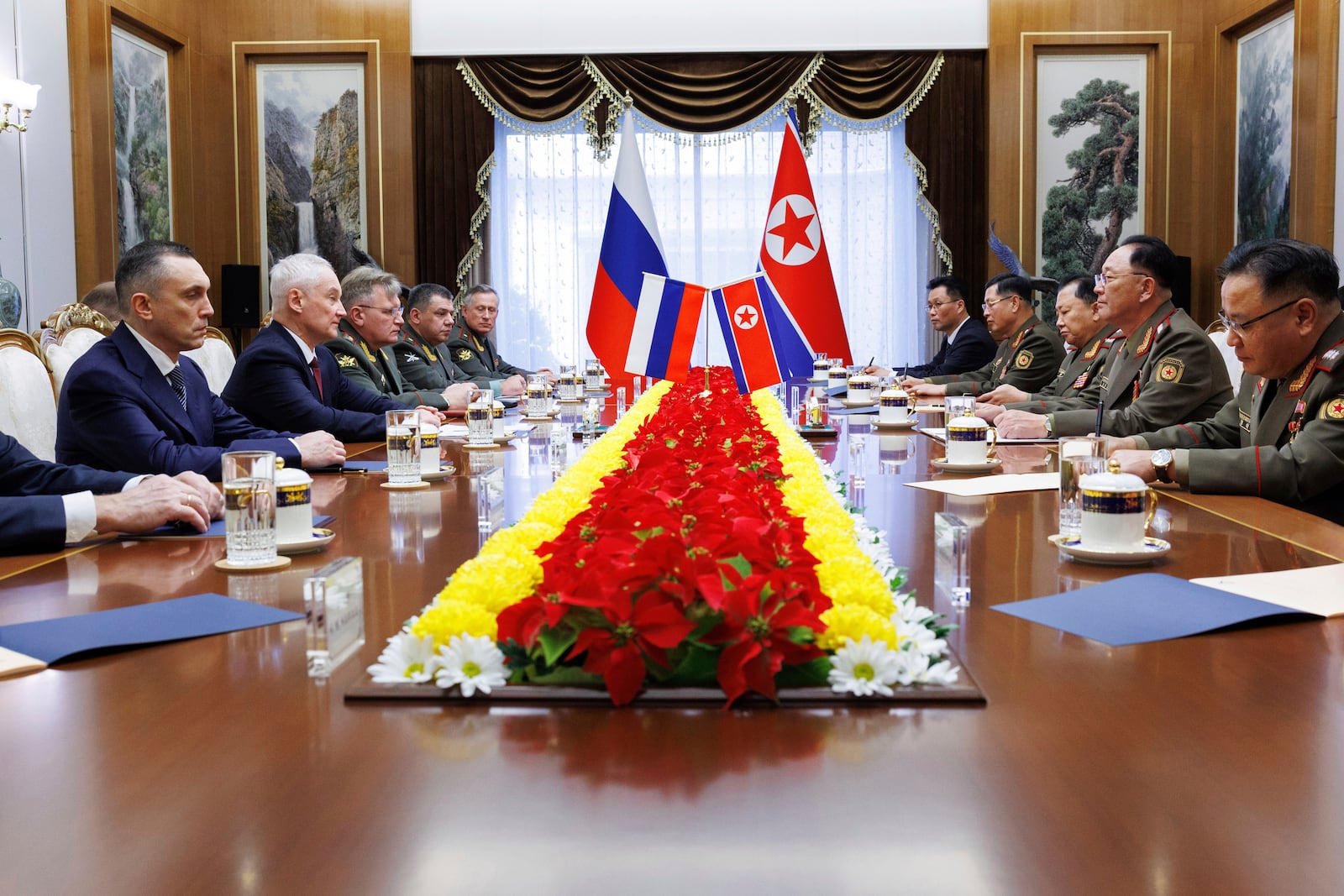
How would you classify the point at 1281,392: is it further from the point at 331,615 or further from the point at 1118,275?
the point at 331,615

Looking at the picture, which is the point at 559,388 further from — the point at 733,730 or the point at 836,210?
the point at 733,730

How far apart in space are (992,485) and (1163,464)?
0.36m

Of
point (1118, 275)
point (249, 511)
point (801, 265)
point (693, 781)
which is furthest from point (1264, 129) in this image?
point (693, 781)

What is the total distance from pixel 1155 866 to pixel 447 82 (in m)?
8.97

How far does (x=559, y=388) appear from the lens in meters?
6.11

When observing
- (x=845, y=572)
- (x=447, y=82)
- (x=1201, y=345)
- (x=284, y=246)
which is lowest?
(x=845, y=572)

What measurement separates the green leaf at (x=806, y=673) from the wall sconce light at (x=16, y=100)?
651 centimetres

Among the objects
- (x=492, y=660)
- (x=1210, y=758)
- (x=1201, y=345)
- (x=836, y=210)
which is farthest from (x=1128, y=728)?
(x=836, y=210)

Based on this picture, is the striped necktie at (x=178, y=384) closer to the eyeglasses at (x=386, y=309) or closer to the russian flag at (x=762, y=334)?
the russian flag at (x=762, y=334)

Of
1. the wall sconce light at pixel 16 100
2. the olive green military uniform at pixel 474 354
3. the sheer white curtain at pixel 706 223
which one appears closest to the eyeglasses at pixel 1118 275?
the olive green military uniform at pixel 474 354

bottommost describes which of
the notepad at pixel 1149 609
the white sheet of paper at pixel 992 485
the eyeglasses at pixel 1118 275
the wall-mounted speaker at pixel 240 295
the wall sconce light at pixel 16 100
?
the notepad at pixel 1149 609

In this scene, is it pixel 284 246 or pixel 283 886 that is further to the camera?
pixel 284 246

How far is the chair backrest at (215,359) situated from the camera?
4902 millimetres

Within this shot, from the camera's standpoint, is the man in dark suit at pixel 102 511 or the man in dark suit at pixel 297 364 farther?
the man in dark suit at pixel 297 364
